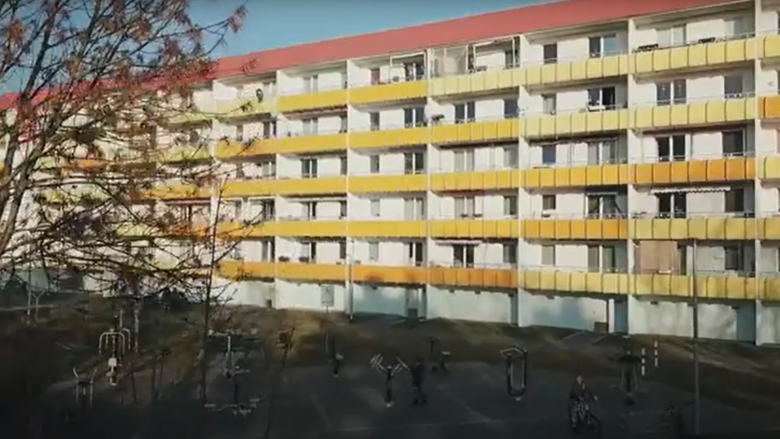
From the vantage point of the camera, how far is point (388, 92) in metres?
25.9

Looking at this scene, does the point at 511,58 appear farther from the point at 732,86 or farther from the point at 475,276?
the point at 475,276

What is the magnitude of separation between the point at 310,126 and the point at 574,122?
11.2 meters

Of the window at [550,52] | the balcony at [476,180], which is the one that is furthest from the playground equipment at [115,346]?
the window at [550,52]

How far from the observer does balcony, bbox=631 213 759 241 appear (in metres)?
19.3

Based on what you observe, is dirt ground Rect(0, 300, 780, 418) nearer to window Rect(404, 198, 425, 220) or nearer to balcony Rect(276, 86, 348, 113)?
window Rect(404, 198, 425, 220)

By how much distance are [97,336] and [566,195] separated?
14217 mm

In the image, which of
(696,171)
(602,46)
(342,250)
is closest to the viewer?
(696,171)

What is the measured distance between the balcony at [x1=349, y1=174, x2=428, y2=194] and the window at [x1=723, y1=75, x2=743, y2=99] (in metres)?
9.71

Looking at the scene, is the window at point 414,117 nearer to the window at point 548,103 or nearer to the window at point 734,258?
the window at point 548,103

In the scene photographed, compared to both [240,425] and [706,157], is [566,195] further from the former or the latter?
[240,425]

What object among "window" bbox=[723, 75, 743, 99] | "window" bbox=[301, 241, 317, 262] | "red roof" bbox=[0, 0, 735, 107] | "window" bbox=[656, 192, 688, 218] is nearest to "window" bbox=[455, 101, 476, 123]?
"red roof" bbox=[0, 0, 735, 107]

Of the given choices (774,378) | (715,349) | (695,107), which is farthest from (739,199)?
(774,378)

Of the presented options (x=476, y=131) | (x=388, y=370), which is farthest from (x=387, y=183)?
(x=388, y=370)

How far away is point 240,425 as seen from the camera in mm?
11344
